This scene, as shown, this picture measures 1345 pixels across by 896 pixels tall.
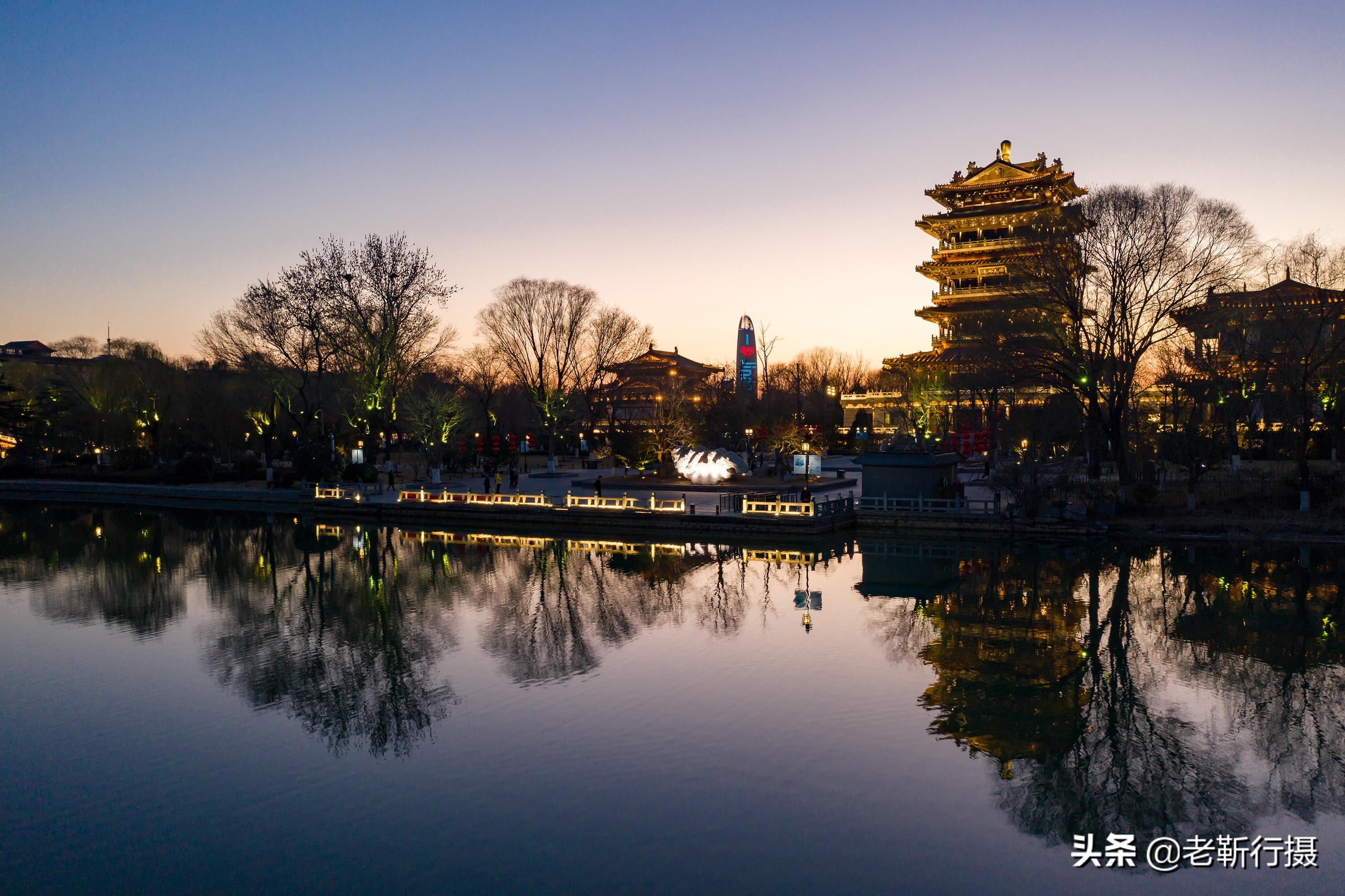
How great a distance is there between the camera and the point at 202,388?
63375 mm

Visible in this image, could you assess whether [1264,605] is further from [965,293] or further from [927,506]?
[965,293]

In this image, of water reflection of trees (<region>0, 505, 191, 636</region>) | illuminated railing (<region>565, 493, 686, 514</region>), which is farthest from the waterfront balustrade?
water reflection of trees (<region>0, 505, 191, 636</region>)

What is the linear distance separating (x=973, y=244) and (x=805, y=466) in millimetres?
37948

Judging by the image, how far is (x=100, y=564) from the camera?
29.6 meters

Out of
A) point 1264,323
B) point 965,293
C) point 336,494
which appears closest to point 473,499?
point 336,494

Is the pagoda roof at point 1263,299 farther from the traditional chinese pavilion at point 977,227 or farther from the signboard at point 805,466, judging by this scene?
the traditional chinese pavilion at point 977,227

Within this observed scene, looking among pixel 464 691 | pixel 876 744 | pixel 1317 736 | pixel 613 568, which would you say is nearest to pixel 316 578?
pixel 613 568

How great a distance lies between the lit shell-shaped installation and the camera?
44.6 metres

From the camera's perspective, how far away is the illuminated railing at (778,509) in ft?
106

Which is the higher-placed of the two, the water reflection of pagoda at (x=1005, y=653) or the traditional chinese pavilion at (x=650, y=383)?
the traditional chinese pavilion at (x=650, y=383)

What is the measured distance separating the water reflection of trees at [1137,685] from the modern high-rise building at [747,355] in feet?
222

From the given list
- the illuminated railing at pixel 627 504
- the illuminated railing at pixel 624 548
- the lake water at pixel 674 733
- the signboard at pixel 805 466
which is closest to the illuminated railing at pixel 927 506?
the lake water at pixel 674 733

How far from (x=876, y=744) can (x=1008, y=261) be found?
1285 inches

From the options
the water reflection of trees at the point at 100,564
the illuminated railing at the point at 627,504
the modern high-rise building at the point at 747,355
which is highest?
the modern high-rise building at the point at 747,355
